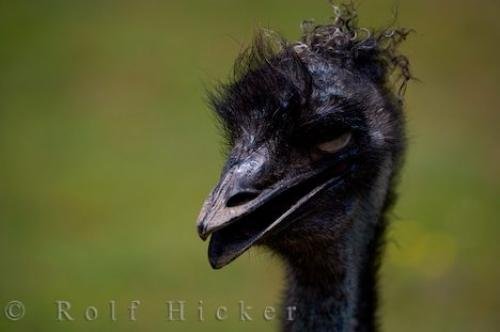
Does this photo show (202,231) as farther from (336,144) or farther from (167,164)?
(167,164)

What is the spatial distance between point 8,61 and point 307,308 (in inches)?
295

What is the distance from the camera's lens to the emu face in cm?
303

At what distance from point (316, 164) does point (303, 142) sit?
0.21 ft

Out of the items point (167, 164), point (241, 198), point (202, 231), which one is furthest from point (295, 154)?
point (167, 164)

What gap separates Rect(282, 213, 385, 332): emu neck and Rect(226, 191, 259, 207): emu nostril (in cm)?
41

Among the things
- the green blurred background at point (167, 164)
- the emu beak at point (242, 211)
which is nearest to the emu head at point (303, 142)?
the emu beak at point (242, 211)

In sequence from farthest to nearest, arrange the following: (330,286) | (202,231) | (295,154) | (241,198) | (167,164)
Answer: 1. (167,164)
2. (330,286)
3. (295,154)
4. (241,198)
5. (202,231)

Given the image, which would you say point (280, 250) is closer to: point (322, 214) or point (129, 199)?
point (322, 214)

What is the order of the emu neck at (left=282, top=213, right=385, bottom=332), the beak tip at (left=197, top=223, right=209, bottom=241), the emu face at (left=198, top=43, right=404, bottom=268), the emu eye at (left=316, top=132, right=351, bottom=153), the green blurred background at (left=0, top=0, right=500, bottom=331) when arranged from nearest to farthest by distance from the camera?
1. the beak tip at (left=197, top=223, right=209, bottom=241)
2. the emu face at (left=198, top=43, right=404, bottom=268)
3. the emu eye at (left=316, top=132, right=351, bottom=153)
4. the emu neck at (left=282, top=213, right=385, bottom=332)
5. the green blurred background at (left=0, top=0, right=500, bottom=331)

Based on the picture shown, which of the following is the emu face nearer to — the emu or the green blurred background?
the emu

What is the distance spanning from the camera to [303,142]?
10.5ft

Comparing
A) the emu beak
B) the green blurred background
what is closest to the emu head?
the emu beak

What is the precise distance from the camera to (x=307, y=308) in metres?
3.46

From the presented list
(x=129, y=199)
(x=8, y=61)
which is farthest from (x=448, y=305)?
(x=8, y=61)
